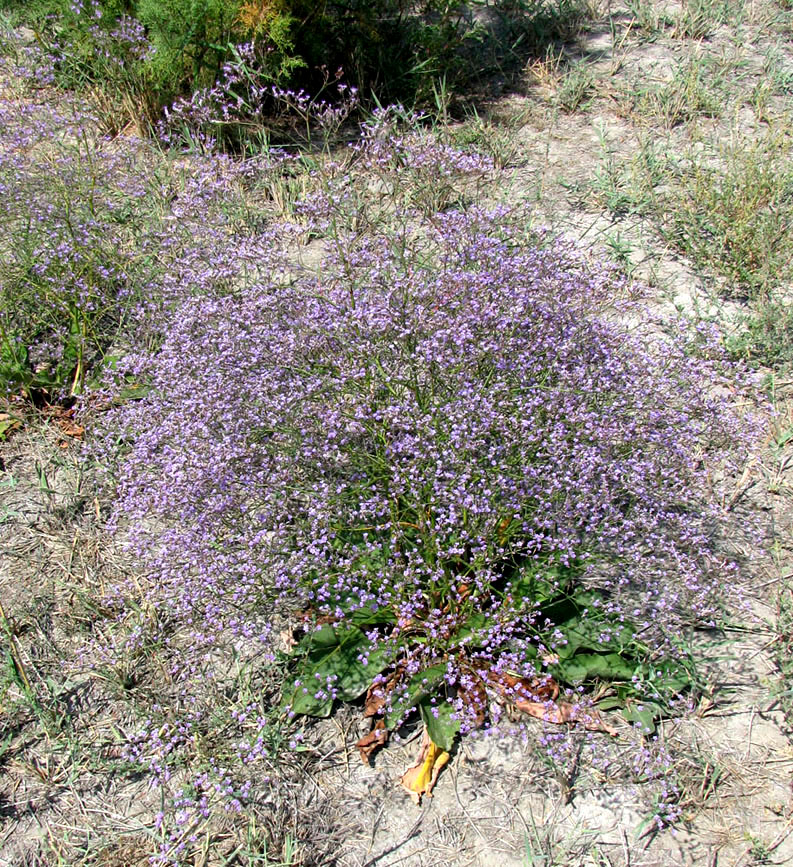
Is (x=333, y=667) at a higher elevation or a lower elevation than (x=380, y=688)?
higher

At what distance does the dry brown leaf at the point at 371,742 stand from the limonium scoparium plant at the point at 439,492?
0.03 metres

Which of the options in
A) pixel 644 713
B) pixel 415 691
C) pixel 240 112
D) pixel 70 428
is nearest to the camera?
pixel 415 691

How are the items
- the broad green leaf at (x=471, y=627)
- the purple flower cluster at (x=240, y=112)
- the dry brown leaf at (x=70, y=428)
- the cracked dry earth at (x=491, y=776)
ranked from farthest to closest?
the purple flower cluster at (x=240, y=112)
the dry brown leaf at (x=70, y=428)
the broad green leaf at (x=471, y=627)
the cracked dry earth at (x=491, y=776)

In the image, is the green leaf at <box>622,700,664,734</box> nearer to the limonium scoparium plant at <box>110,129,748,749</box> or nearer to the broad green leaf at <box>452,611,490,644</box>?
the limonium scoparium plant at <box>110,129,748,749</box>

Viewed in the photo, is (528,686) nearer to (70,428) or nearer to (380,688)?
(380,688)

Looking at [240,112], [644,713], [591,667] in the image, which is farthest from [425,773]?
[240,112]

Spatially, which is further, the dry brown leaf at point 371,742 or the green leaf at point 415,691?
the dry brown leaf at point 371,742

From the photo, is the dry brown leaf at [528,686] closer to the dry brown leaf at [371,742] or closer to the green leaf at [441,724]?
the green leaf at [441,724]

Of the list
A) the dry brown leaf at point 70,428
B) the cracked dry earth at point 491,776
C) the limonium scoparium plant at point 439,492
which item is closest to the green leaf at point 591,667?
the limonium scoparium plant at point 439,492

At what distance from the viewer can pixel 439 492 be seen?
2.48m

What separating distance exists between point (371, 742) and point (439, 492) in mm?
961

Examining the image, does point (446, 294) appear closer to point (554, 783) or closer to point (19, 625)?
point (554, 783)

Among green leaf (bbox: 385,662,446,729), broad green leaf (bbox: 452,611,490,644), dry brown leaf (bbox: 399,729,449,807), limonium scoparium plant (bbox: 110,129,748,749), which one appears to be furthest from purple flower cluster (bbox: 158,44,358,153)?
dry brown leaf (bbox: 399,729,449,807)

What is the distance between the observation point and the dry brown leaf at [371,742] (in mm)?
2779
